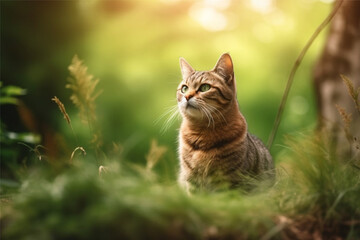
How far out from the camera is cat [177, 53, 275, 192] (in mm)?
3119

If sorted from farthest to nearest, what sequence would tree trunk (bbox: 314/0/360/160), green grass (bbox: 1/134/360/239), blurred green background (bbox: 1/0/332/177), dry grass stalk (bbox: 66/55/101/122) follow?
blurred green background (bbox: 1/0/332/177) < tree trunk (bbox: 314/0/360/160) < dry grass stalk (bbox: 66/55/101/122) < green grass (bbox: 1/134/360/239)

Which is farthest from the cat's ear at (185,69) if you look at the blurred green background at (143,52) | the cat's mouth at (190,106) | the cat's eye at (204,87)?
the blurred green background at (143,52)

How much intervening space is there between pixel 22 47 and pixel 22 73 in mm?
486

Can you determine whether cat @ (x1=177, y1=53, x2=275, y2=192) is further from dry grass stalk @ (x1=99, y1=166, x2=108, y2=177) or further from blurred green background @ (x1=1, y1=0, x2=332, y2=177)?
blurred green background @ (x1=1, y1=0, x2=332, y2=177)

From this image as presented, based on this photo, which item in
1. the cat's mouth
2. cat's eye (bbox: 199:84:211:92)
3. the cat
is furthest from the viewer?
cat's eye (bbox: 199:84:211:92)

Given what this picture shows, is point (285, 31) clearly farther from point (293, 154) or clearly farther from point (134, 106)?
point (293, 154)

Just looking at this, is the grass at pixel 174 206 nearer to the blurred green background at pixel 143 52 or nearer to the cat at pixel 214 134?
the cat at pixel 214 134

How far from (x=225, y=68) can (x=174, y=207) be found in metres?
1.77

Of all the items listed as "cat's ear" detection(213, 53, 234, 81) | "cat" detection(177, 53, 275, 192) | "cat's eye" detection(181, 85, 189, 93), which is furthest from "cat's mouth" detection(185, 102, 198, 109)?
"cat's ear" detection(213, 53, 234, 81)

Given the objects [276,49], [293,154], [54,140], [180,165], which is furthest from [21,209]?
[276,49]

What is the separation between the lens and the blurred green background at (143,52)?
26.6ft

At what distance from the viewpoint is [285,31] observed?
9.20 meters

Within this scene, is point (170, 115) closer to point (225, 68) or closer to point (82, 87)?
point (225, 68)

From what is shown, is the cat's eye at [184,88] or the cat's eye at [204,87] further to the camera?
the cat's eye at [184,88]
